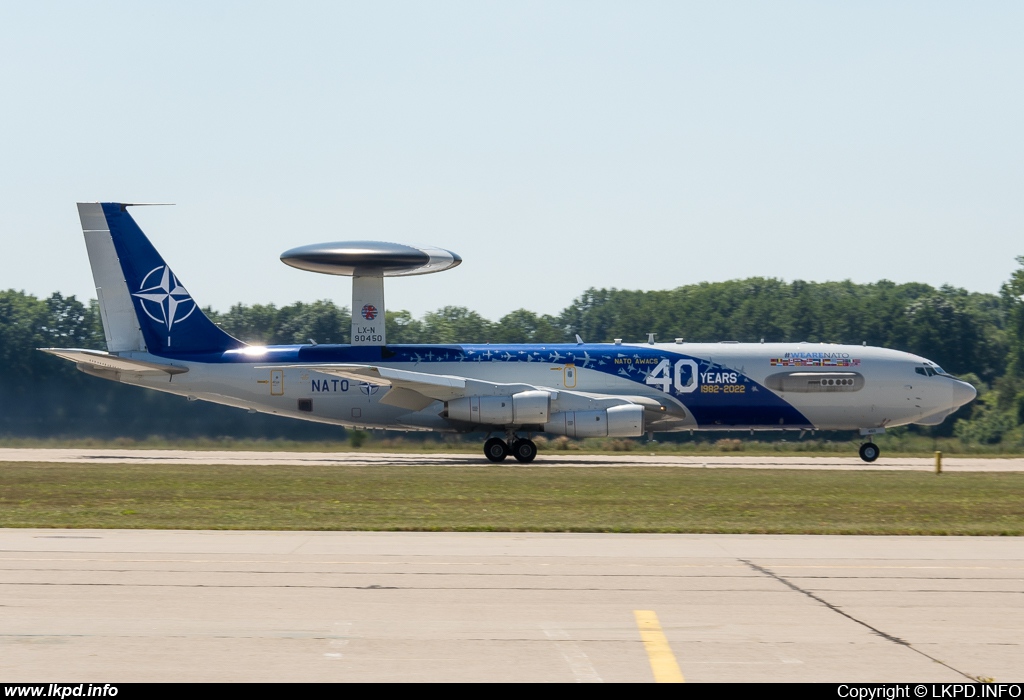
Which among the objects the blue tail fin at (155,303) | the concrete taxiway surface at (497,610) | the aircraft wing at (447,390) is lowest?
the concrete taxiway surface at (497,610)

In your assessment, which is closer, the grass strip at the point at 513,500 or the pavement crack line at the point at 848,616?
the pavement crack line at the point at 848,616

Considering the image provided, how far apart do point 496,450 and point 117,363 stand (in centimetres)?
1343

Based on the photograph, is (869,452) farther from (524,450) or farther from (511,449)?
(511,449)

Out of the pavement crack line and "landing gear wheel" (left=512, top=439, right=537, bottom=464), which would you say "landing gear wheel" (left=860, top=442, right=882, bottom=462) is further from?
the pavement crack line

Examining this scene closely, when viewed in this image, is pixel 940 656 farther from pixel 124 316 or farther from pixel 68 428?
pixel 68 428

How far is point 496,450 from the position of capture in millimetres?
36781

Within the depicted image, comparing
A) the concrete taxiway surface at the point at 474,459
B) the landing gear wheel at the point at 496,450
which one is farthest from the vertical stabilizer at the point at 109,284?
the landing gear wheel at the point at 496,450

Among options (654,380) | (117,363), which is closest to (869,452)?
(654,380)

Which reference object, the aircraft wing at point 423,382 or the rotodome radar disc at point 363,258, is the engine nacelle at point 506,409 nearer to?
the aircraft wing at point 423,382

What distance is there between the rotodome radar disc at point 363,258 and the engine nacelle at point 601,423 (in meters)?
7.30

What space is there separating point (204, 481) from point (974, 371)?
62.3 meters

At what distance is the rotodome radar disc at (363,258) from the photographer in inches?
1501

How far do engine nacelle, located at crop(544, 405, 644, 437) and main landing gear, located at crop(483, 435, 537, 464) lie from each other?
2.87 feet
